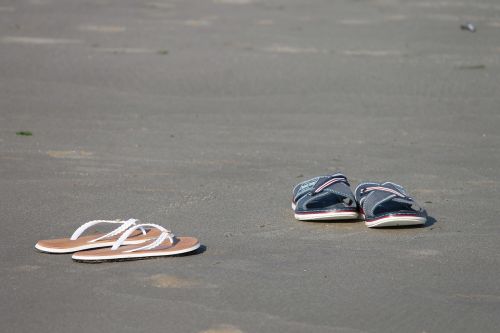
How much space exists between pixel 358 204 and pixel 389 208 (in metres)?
0.20

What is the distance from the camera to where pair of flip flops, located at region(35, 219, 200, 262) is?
14.0 feet

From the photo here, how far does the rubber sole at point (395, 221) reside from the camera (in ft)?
15.5

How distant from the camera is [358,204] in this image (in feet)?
16.3

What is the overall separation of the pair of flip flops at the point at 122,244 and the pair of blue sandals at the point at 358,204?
806 mm

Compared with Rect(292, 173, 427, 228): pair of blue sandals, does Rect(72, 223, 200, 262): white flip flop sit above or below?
below

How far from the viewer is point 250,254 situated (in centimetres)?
438

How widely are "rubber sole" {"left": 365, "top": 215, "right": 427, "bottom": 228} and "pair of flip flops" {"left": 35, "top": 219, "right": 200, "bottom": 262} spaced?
1.00 metres

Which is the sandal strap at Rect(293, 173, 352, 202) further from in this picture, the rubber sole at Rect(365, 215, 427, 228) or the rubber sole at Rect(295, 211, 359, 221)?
the rubber sole at Rect(365, 215, 427, 228)

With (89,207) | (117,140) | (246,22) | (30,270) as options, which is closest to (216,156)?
(117,140)

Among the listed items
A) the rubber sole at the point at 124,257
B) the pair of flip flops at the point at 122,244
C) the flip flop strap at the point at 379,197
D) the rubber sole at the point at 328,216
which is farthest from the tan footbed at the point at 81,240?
the flip flop strap at the point at 379,197

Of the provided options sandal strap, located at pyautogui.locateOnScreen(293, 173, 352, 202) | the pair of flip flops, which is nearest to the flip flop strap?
sandal strap, located at pyautogui.locateOnScreen(293, 173, 352, 202)

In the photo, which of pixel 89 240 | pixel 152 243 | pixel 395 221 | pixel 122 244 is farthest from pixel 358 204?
pixel 89 240

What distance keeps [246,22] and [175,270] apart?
7.04 m

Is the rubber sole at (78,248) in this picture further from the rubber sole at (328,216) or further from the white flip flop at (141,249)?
the rubber sole at (328,216)
